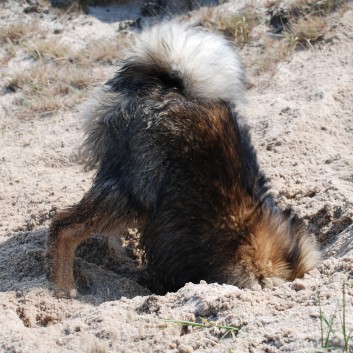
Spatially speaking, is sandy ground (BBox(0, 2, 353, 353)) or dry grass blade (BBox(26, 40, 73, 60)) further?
dry grass blade (BBox(26, 40, 73, 60))

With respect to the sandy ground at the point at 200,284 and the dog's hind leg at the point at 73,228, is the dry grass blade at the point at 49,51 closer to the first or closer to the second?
the sandy ground at the point at 200,284

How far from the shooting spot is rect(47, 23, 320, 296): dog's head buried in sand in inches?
155

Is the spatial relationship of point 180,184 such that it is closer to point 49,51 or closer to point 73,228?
point 73,228

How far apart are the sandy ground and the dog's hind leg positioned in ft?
0.40

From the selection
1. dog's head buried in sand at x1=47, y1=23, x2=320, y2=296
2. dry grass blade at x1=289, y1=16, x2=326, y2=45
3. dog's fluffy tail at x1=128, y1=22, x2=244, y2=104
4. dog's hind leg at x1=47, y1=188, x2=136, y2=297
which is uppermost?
dry grass blade at x1=289, y1=16, x2=326, y2=45

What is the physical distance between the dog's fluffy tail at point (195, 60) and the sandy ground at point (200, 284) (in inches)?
18.0

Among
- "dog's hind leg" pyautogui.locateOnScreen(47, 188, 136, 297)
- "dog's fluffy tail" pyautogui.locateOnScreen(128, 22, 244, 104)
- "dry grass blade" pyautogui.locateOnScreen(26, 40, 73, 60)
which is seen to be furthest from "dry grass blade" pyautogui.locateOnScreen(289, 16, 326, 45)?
"dog's hind leg" pyautogui.locateOnScreen(47, 188, 136, 297)

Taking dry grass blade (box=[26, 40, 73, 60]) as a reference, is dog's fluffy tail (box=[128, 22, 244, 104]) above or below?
above

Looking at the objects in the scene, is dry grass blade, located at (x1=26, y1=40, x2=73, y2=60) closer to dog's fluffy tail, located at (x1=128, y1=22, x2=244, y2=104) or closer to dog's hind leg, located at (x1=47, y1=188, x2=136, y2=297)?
dog's fluffy tail, located at (x1=128, y1=22, x2=244, y2=104)

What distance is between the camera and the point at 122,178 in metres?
4.04

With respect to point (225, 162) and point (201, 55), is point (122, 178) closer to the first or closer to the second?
point (225, 162)

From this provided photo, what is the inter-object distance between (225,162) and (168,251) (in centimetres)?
68

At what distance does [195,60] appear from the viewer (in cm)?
416

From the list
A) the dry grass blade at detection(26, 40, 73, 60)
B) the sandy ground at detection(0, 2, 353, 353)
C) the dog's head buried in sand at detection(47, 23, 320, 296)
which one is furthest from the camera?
the dry grass blade at detection(26, 40, 73, 60)
